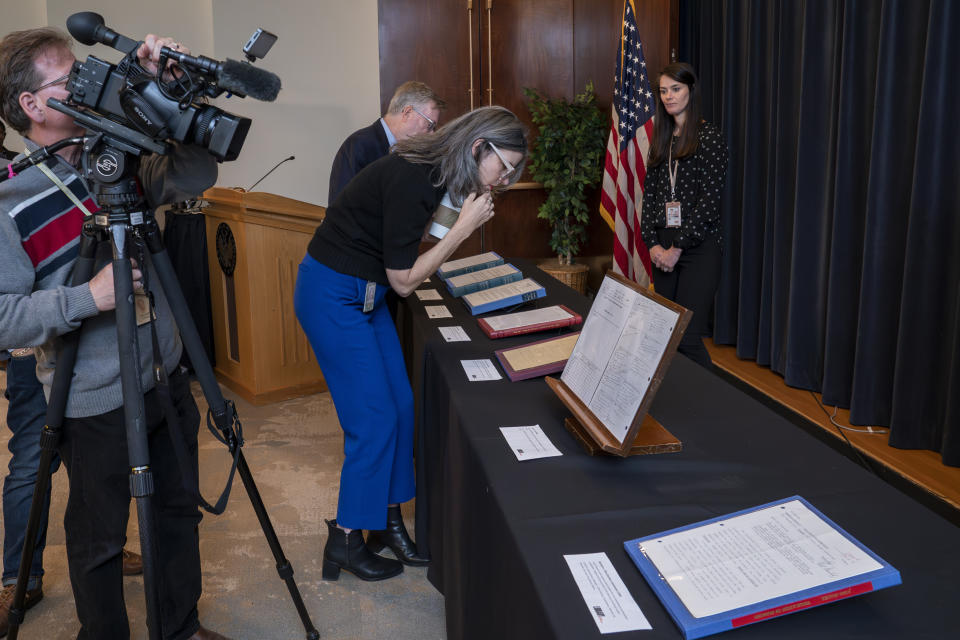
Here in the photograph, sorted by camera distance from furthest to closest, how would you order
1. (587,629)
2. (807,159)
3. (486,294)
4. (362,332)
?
1. (807,159)
2. (486,294)
3. (362,332)
4. (587,629)

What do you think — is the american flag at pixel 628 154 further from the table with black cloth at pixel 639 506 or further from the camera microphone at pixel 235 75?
the camera microphone at pixel 235 75

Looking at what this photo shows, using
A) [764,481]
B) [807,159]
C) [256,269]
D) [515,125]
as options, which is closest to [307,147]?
[256,269]

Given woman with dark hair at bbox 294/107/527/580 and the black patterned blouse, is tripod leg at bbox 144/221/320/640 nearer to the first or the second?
woman with dark hair at bbox 294/107/527/580

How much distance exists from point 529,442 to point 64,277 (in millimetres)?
923

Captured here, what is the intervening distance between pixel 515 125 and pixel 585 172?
346cm

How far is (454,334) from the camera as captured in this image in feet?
7.16

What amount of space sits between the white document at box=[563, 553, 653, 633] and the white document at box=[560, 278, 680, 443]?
287 mm

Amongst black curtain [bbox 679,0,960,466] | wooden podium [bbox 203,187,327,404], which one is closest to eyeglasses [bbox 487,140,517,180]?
black curtain [bbox 679,0,960,466]

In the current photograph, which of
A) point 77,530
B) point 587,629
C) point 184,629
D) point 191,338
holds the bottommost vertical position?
point 184,629

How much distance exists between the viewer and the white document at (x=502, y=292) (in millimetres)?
2416

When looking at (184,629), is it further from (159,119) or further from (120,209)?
(159,119)

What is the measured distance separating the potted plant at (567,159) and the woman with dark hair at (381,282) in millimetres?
3063

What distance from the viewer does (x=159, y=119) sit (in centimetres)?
120

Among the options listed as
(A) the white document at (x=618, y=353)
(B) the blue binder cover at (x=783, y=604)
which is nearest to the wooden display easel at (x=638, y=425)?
(A) the white document at (x=618, y=353)
